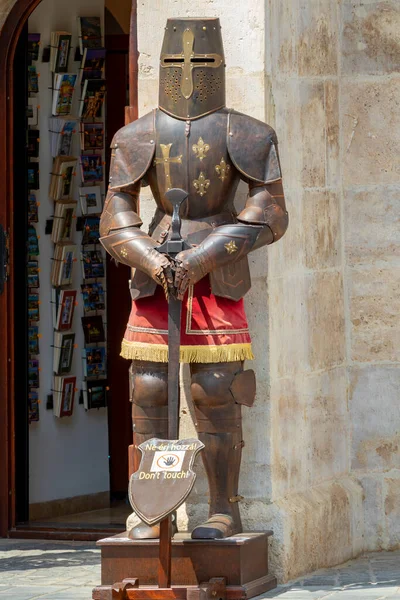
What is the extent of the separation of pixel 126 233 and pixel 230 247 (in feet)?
1.35

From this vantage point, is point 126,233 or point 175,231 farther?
point 126,233

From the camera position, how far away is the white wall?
8.82m

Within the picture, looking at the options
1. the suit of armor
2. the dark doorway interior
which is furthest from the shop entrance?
the suit of armor

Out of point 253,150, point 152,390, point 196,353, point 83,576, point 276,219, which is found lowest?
point 83,576

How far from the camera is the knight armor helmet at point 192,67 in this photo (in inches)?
259

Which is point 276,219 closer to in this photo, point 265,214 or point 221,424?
point 265,214

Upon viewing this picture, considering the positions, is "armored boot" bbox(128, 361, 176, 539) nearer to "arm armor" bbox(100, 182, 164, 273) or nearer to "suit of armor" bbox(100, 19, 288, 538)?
"suit of armor" bbox(100, 19, 288, 538)

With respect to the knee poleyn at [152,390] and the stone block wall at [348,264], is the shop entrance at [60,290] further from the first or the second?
the knee poleyn at [152,390]

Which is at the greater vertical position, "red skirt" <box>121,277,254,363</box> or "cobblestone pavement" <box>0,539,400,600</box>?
"red skirt" <box>121,277,254,363</box>

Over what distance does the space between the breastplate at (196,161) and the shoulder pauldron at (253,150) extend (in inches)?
1.4

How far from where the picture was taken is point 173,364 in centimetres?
641

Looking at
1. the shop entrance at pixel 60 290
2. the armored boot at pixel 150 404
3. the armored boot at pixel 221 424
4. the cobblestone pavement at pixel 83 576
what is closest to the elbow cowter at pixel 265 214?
the armored boot at pixel 221 424

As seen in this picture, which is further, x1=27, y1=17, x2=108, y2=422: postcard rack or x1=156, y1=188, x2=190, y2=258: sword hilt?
x1=27, y1=17, x2=108, y2=422: postcard rack

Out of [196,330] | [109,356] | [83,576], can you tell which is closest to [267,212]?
[196,330]
